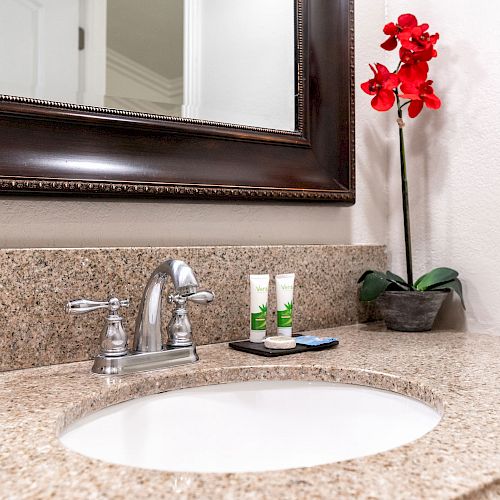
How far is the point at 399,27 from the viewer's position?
38.7 inches

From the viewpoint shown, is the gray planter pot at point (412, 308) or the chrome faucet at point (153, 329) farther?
the gray planter pot at point (412, 308)

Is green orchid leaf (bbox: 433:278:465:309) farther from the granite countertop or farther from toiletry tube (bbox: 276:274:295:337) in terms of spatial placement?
toiletry tube (bbox: 276:274:295:337)

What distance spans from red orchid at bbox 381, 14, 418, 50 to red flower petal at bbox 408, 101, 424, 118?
11 centimetres

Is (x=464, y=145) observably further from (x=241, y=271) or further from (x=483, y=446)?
(x=483, y=446)

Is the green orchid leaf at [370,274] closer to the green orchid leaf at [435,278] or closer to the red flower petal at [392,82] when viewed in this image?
the green orchid leaf at [435,278]

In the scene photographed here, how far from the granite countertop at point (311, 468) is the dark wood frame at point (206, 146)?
0.25 m

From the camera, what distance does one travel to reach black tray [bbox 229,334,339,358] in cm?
77

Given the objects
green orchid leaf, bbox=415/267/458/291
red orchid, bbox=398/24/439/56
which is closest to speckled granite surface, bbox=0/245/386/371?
green orchid leaf, bbox=415/267/458/291

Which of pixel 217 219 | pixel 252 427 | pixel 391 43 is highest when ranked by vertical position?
pixel 391 43

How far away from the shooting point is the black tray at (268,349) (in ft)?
2.51

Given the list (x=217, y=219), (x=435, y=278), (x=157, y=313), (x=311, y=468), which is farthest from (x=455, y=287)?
(x=311, y=468)

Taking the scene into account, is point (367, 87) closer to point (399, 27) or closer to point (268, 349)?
point (399, 27)

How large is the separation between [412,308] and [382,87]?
39 centimetres

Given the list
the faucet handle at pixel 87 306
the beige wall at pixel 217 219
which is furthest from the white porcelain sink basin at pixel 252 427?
the beige wall at pixel 217 219
